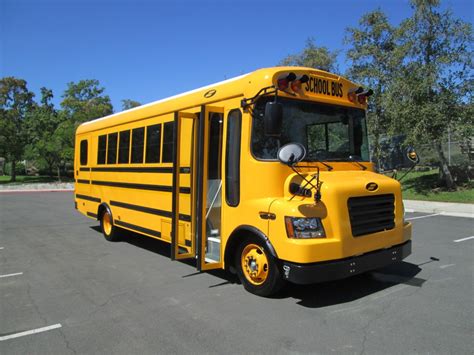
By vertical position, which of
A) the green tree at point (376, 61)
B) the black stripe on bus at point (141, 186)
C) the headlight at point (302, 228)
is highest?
the green tree at point (376, 61)

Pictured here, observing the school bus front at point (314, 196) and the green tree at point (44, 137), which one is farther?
the green tree at point (44, 137)

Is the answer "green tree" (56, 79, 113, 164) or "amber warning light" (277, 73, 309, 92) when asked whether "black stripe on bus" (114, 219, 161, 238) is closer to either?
"amber warning light" (277, 73, 309, 92)

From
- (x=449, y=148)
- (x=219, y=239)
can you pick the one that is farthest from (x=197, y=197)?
(x=449, y=148)

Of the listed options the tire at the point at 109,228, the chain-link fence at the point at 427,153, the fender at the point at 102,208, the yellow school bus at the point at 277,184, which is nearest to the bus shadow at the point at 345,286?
the yellow school bus at the point at 277,184

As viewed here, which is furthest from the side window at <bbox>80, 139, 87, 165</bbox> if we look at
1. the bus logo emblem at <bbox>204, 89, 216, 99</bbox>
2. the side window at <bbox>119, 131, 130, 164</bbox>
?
the bus logo emblem at <bbox>204, 89, 216, 99</bbox>

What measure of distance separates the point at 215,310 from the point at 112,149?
16.5 feet

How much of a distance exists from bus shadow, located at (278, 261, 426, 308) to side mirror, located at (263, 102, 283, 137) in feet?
6.40

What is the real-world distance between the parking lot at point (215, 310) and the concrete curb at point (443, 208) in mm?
6267

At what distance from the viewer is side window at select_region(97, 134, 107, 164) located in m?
8.84

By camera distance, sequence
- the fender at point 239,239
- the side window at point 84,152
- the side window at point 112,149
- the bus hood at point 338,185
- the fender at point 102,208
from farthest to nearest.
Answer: the side window at point 84,152 → the fender at point 102,208 → the side window at point 112,149 → the fender at point 239,239 → the bus hood at point 338,185

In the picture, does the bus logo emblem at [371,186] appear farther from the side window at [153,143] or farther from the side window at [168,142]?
the side window at [153,143]

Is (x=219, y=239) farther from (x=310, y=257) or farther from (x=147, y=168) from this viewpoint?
(x=147, y=168)

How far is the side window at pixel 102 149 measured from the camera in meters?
8.84

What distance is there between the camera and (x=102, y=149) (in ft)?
29.4
